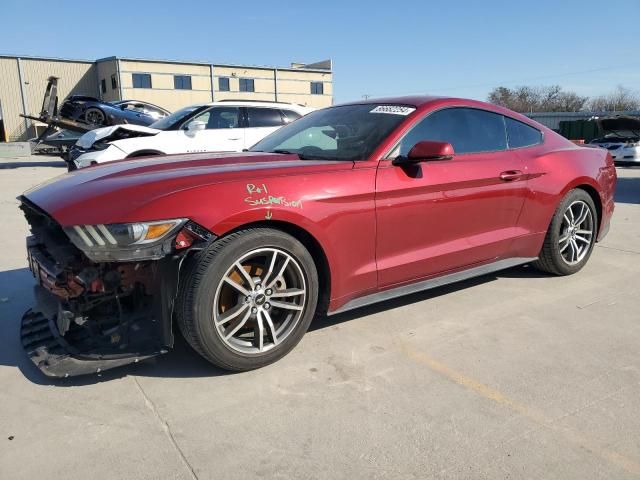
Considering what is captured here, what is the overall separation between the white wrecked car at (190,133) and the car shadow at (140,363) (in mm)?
4245

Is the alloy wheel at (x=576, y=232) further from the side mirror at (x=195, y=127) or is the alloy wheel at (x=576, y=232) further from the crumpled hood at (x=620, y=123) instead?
the crumpled hood at (x=620, y=123)

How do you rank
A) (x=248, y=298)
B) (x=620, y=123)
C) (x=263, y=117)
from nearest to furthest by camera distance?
1. (x=248, y=298)
2. (x=263, y=117)
3. (x=620, y=123)

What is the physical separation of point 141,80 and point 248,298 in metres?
43.2

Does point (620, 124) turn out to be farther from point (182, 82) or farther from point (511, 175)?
point (182, 82)

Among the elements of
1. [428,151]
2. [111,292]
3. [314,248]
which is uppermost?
[428,151]

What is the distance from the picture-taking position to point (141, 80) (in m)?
41.5

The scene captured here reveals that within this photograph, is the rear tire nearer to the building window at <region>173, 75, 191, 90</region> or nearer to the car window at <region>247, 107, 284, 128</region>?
the car window at <region>247, 107, 284, 128</region>

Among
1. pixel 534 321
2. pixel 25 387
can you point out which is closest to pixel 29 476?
pixel 25 387

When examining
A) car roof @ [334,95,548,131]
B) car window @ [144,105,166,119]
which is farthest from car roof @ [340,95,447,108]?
car window @ [144,105,166,119]

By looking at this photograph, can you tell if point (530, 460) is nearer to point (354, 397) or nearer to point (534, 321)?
point (354, 397)

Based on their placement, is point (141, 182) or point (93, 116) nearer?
point (141, 182)

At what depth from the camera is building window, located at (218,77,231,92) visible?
4547 cm

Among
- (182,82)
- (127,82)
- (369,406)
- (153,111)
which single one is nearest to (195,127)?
(369,406)

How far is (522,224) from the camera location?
404 cm
